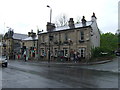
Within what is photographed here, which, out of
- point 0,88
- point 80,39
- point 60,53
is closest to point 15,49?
point 60,53

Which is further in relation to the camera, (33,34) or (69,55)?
(33,34)

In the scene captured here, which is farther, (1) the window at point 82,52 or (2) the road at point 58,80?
(1) the window at point 82,52

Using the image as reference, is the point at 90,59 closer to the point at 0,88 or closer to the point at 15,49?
the point at 0,88

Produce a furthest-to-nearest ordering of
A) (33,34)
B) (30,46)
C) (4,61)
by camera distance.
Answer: (33,34)
(30,46)
(4,61)

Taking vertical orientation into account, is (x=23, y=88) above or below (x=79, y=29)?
below

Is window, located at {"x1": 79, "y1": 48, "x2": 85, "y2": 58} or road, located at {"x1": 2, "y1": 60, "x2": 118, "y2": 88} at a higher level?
window, located at {"x1": 79, "y1": 48, "x2": 85, "y2": 58}

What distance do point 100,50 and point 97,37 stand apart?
5.08 m

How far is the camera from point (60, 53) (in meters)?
34.1

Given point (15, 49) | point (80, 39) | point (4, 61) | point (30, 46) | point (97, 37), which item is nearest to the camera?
point (4, 61)

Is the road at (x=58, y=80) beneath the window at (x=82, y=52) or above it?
beneath

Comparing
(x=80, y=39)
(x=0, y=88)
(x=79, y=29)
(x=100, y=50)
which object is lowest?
(x=0, y=88)

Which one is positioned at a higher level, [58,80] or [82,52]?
[82,52]

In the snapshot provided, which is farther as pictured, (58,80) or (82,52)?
(82,52)

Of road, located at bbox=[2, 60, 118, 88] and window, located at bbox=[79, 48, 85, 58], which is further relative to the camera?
window, located at bbox=[79, 48, 85, 58]
